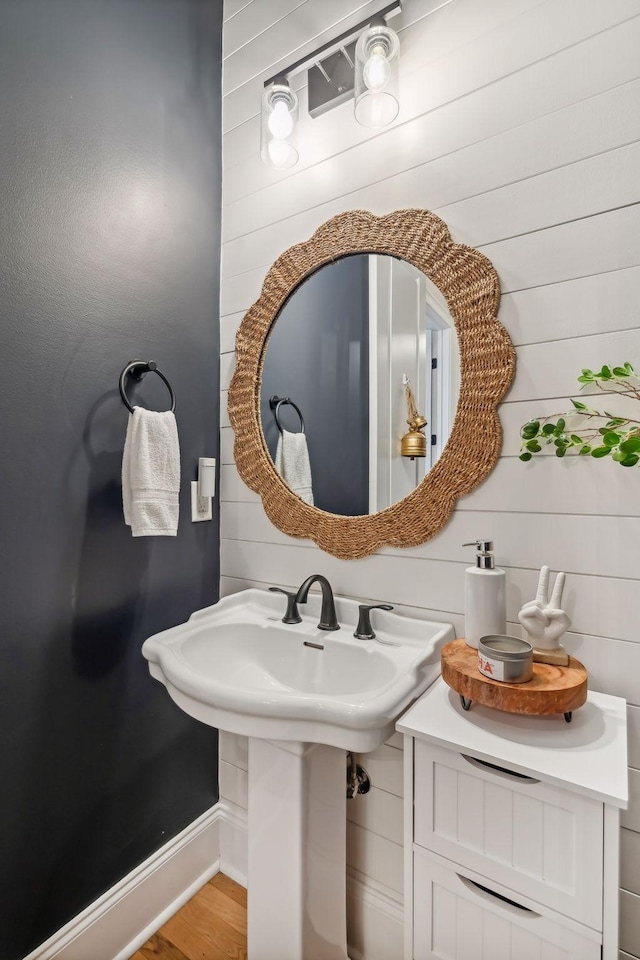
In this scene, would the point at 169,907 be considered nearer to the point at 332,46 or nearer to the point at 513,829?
the point at 513,829

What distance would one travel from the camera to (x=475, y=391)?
1.06 metres

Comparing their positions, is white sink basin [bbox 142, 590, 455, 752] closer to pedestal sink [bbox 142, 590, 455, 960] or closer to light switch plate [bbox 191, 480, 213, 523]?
pedestal sink [bbox 142, 590, 455, 960]

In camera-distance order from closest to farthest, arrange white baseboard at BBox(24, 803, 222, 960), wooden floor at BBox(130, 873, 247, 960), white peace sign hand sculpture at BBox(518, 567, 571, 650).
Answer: white peace sign hand sculpture at BBox(518, 567, 571, 650)
white baseboard at BBox(24, 803, 222, 960)
wooden floor at BBox(130, 873, 247, 960)

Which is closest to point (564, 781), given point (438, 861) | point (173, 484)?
point (438, 861)

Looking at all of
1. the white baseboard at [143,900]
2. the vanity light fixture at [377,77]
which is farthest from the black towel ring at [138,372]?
the white baseboard at [143,900]

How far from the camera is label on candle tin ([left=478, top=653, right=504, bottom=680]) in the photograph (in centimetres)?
Answer: 77

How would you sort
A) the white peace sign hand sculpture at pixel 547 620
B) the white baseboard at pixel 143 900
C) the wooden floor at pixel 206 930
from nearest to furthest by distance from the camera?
the white peace sign hand sculpture at pixel 547 620 < the white baseboard at pixel 143 900 < the wooden floor at pixel 206 930

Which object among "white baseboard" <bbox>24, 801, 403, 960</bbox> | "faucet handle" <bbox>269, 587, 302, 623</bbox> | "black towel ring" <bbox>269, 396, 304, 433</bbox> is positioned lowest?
"white baseboard" <bbox>24, 801, 403, 960</bbox>

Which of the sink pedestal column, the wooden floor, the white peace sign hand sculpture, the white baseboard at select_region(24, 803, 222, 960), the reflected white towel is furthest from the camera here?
the reflected white towel

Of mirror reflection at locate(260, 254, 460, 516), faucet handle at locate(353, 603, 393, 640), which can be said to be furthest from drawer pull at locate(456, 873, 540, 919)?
mirror reflection at locate(260, 254, 460, 516)

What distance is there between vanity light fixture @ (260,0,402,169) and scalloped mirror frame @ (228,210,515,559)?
0.79 ft

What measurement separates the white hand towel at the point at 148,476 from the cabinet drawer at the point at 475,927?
87cm

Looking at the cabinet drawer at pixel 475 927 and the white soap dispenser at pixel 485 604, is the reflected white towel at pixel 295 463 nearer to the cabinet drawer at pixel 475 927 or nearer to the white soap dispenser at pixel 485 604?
the white soap dispenser at pixel 485 604

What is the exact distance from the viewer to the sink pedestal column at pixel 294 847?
98 centimetres
